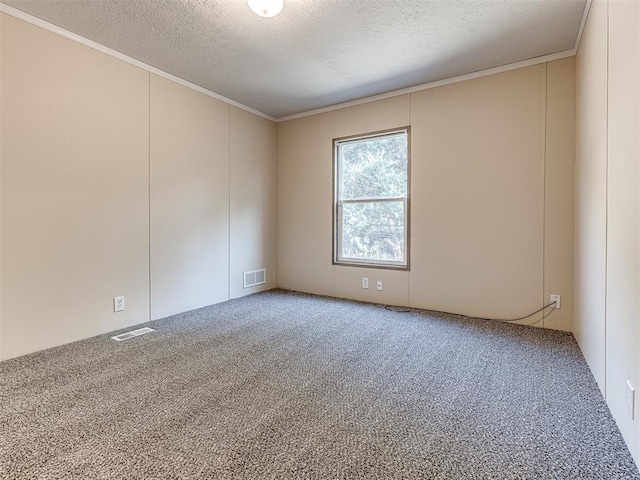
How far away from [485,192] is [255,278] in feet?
10.0

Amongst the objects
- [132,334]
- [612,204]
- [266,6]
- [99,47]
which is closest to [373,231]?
[612,204]

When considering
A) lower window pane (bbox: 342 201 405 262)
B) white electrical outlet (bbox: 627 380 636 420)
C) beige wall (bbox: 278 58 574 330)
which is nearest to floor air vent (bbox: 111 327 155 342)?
beige wall (bbox: 278 58 574 330)

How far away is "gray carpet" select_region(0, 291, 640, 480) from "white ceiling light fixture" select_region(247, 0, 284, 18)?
2.41m

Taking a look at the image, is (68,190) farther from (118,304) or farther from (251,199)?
(251,199)

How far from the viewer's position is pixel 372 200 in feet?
13.3

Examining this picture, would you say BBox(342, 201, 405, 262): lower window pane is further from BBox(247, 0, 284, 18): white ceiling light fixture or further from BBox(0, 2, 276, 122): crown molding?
BBox(247, 0, 284, 18): white ceiling light fixture

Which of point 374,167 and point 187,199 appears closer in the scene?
point 187,199

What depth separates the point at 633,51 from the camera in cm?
140

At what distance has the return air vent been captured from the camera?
4.38 metres

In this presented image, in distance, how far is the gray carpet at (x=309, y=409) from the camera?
4.30 feet

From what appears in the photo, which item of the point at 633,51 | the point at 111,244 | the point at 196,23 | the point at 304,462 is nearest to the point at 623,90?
the point at 633,51

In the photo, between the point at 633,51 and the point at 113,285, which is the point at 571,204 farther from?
the point at 113,285

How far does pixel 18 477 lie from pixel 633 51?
305cm

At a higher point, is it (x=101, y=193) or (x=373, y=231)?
(x=101, y=193)
